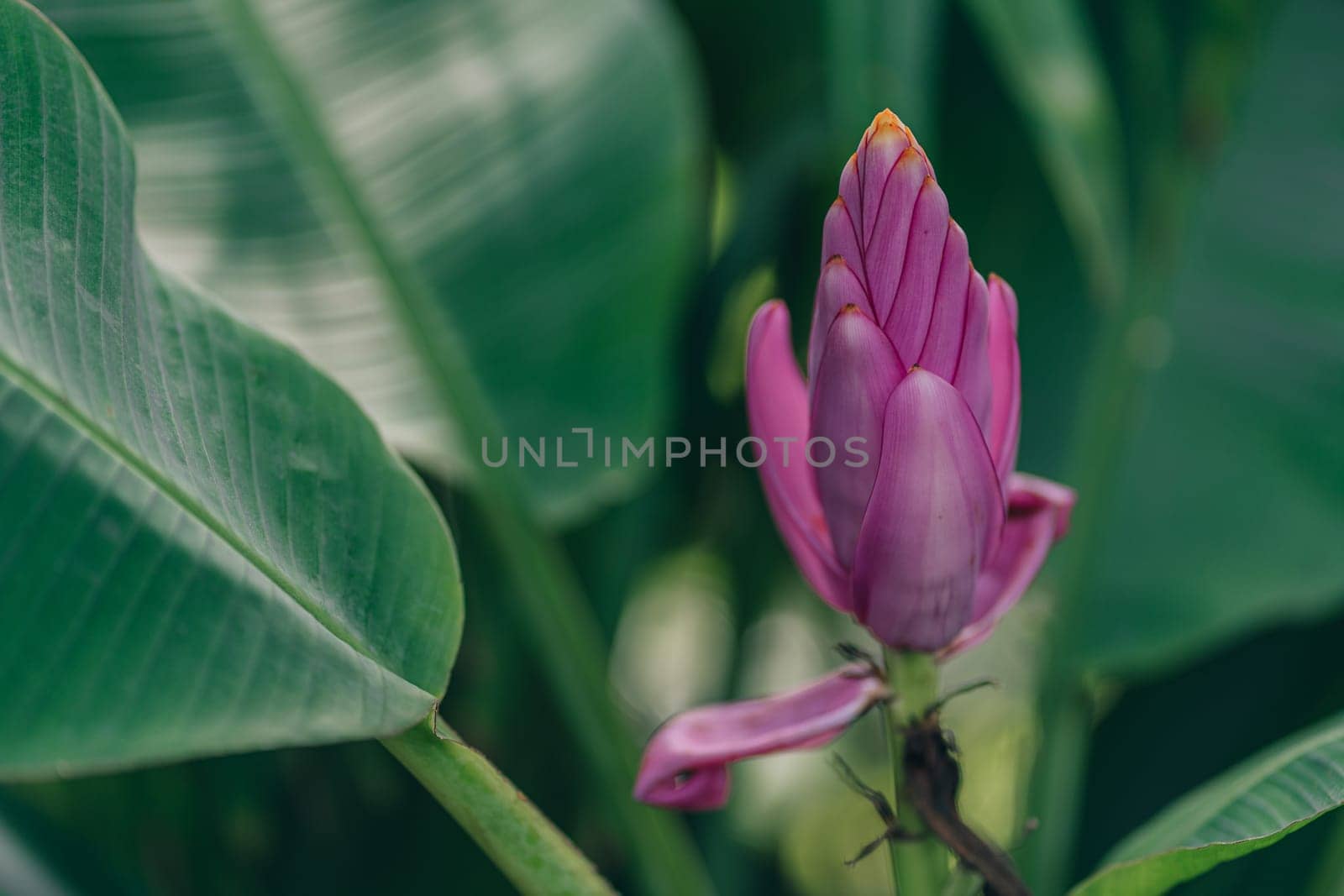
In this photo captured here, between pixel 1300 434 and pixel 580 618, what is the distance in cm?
51

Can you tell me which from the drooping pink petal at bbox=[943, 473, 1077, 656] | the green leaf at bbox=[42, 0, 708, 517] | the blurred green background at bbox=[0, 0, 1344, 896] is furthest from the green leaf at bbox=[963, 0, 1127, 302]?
the drooping pink petal at bbox=[943, 473, 1077, 656]

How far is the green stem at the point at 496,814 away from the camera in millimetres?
349

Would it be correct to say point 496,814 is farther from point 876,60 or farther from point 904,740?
point 876,60

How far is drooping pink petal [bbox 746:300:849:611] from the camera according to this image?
0.40 metres

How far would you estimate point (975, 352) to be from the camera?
36 centimetres

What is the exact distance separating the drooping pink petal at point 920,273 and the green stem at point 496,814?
0.61 feet

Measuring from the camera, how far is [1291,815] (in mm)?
345

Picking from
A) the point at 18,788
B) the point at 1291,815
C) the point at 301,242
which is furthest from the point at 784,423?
the point at 18,788

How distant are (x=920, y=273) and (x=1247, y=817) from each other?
205mm

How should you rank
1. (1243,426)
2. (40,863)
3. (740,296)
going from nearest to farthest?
(40,863) < (1243,426) < (740,296)

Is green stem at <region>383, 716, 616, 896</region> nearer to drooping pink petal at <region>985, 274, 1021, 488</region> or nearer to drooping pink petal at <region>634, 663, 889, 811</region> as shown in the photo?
drooping pink petal at <region>634, 663, 889, 811</region>

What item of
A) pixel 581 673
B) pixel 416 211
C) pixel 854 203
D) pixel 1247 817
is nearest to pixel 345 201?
pixel 416 211

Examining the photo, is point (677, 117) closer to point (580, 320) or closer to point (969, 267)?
point (580, 320)

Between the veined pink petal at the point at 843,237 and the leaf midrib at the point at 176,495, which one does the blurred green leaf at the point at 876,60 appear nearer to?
the veined pink petal at the point at 843,237
